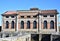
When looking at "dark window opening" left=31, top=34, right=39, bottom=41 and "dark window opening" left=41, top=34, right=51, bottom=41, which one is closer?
"dark window opening" left=41, top=34, right=51, bottom=41

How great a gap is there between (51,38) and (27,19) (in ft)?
33.8

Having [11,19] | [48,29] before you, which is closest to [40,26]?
[48,29]

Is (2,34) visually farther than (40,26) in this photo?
No

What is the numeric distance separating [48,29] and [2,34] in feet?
35.6

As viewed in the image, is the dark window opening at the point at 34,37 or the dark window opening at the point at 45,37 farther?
the dark window opening at the point at 34,37

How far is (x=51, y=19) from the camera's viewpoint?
38.0 metres

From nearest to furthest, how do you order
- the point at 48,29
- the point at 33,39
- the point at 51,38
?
the point at 51,38, the point at 33,39, the point at 48,29

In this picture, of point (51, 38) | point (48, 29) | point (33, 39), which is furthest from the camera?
point (48, 29)

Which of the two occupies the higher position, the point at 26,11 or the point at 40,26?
the point at 26,11

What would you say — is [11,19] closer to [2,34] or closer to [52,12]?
[2,34]

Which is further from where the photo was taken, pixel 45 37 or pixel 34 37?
pixel 34 37

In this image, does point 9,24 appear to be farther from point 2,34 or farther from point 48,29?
point 48,29

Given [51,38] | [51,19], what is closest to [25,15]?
[51,19]

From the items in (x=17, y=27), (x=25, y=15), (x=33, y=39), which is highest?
(x=25, y=15)
